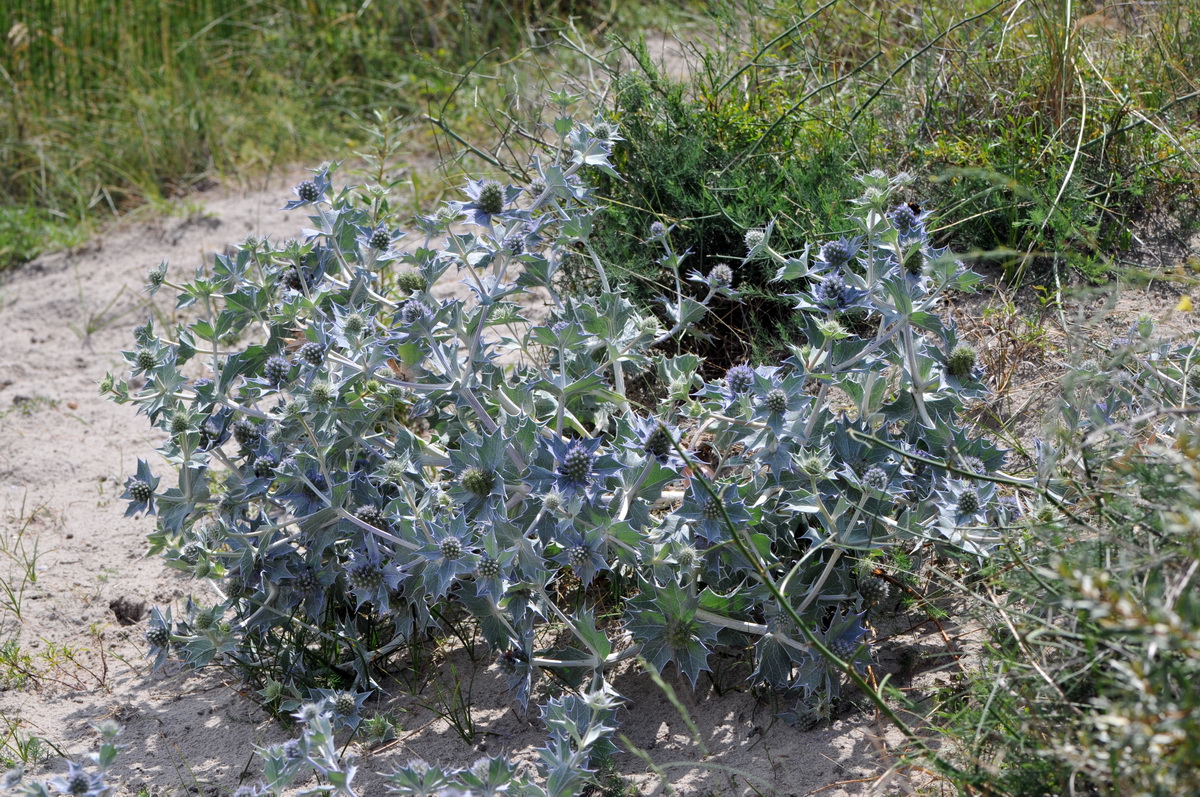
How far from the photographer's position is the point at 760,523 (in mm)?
2270

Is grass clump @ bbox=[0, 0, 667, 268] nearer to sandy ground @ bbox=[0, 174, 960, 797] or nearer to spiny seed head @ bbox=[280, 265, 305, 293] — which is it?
sandy ground @ bbox=[0, 174, 960, 797]

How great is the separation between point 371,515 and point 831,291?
118 centimetres

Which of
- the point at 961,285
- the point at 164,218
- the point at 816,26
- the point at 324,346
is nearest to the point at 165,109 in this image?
the point at 164,218

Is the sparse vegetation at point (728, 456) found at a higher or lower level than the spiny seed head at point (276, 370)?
lower

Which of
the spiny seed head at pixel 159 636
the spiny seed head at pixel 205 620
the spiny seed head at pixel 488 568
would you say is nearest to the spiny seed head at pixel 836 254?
the spiny seed head at pixel 488 568

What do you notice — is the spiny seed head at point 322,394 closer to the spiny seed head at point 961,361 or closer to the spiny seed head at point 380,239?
the spiny seed head at point 380,239

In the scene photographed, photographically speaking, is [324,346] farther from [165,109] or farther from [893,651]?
[165,109]

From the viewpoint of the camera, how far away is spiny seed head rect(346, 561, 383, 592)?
2.33 m

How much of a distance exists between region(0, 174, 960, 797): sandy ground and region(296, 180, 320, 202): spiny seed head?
125 cm

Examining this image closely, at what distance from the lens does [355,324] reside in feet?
7.80

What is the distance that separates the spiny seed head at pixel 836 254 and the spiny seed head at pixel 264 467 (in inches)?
54.8

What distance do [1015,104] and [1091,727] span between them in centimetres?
237

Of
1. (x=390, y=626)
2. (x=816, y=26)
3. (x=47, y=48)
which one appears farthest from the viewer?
(x=47, y=48)

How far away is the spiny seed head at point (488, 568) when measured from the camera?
2.14 m
